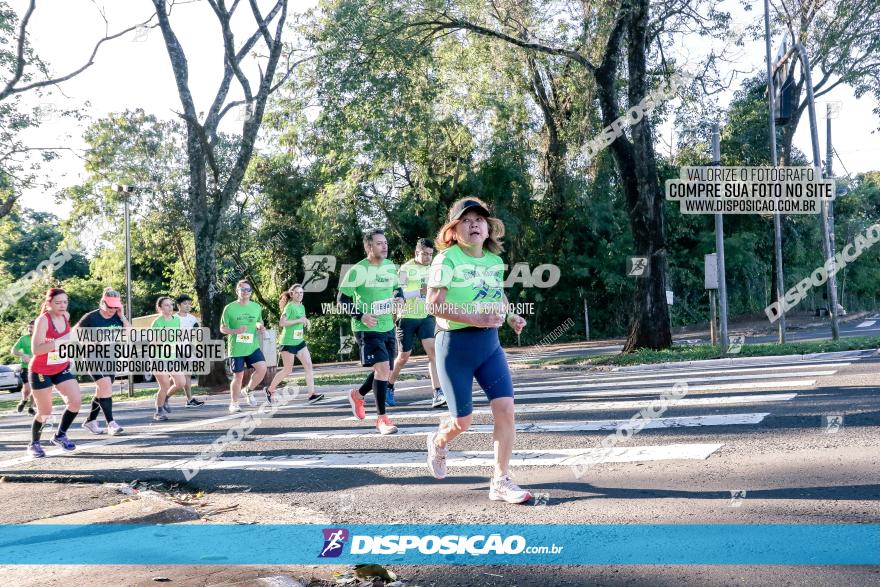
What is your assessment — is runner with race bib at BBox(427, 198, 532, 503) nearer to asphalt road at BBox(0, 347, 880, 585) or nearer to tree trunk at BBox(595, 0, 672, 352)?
asphalt road at BBox(0, 347, 880, 585)

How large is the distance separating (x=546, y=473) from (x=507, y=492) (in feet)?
3.21

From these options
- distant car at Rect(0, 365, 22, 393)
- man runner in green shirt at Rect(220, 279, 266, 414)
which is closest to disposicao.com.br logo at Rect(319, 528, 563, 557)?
man runner in green shirt at Rect(220, 279, 266, 414)

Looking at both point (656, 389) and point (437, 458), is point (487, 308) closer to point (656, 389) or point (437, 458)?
point (437, 458)

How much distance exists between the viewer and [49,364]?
29.5ft

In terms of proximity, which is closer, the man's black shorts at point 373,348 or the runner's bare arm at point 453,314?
the runner's bare arm at point 453,314

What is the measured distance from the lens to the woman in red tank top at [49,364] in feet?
28.8

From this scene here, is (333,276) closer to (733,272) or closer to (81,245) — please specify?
(81,245)

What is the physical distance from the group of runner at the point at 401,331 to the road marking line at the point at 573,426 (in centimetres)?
31

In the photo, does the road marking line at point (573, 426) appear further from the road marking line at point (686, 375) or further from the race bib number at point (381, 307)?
the road marking line at point (686, 375)

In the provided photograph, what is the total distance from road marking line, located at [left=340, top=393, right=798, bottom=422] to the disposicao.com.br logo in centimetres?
497

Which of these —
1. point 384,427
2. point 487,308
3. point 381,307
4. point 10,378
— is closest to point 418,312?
point 381,307

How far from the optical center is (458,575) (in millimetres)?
3959

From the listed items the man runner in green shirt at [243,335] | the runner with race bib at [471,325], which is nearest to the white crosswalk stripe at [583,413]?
the runner with race bib at [471,325]

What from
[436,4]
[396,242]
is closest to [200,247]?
[436,4]
